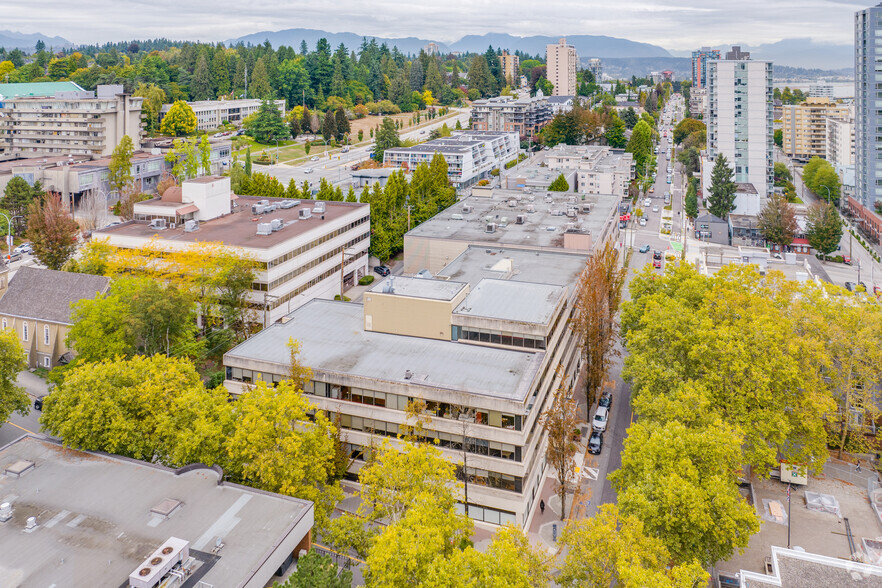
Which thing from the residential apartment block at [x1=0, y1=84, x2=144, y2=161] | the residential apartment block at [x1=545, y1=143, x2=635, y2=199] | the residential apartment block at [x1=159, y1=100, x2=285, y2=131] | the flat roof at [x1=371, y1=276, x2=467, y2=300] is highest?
the residential apartment block at [x1=159, y1=100, x2=285, y2=131]

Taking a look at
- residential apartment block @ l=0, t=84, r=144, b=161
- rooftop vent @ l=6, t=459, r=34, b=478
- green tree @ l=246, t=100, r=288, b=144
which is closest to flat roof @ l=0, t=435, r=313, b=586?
rooftop vent @ l=6, t=459, r=34, b=478

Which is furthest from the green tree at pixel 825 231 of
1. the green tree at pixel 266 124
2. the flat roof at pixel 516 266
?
the green tree at pixel 266 124

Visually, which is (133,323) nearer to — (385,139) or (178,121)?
(385,139)

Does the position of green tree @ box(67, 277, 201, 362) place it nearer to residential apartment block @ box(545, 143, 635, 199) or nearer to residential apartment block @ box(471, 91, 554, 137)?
residential apartment block @ box(545, 143, 635, 199)

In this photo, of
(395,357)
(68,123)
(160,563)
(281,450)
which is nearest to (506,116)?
(68,123)

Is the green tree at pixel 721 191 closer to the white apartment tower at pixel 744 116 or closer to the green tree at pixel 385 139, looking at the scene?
the white apartment tower at pixel 744 116

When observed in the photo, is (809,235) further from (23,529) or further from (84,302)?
(23,529)
